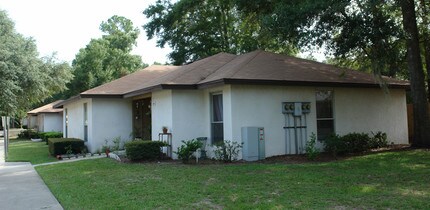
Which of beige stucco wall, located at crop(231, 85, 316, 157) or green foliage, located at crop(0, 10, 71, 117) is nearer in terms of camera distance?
beige stucco wall, located at crop(231, 85, 316, 157)

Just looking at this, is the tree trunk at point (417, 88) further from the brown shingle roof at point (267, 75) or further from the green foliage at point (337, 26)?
the green foliage at point (337, 26)

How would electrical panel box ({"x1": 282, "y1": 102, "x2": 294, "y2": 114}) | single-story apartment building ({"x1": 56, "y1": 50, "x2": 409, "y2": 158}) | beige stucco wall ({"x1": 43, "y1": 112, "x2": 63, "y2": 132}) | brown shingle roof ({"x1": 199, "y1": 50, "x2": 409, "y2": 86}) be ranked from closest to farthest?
single-story apartment building ({"x1": 56, "y1": 50, "x2": 409, "y2": 158}), brown shingle roof ({"x1": 199, "y1": 50, "x2": 409, "y2": 86}), electrical panel box ({"x1": 282, "y1": 102, "x2": 294, "y2": 114}), beige stucco wall ({"x1": 43, "y1": 112, "x2": 63, "y2": 132})

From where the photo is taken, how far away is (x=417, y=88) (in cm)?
1474

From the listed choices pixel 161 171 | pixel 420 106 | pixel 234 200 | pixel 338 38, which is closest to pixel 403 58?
pixel 420 106

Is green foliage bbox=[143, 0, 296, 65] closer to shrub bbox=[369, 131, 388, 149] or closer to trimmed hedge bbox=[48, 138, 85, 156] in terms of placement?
trimmed hedge bbox=[48, 138, 85, 156]

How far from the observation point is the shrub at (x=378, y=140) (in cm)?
1493

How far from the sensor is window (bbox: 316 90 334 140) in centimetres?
1449

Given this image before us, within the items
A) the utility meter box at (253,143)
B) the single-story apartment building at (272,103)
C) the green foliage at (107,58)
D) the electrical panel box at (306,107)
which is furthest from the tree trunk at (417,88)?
the green foliage at (107,58)

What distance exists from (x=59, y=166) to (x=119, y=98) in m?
5.90

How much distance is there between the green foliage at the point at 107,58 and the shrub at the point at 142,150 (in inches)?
1191

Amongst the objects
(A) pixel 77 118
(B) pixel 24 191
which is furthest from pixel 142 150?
(A) pixel 77 118

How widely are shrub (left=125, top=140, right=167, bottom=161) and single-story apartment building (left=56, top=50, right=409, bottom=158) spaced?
78 centimetres

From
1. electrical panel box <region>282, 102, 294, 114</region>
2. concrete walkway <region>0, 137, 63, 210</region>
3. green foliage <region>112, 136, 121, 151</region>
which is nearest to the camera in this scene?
concrete walkway <region>0, 137, 63, 210</region>

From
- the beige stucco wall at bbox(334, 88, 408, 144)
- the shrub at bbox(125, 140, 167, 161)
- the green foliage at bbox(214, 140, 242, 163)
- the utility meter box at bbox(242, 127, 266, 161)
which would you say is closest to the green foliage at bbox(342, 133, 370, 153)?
the beige stucco wall at bbox(334, 88, 408, 144)
